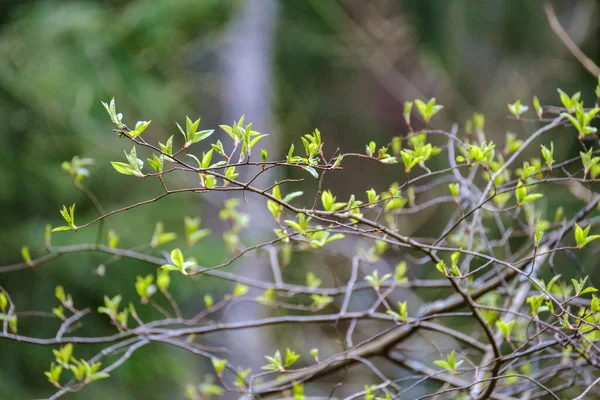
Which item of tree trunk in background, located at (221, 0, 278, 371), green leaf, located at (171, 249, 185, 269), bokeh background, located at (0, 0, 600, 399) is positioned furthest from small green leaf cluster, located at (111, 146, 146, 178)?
tree trunk in background, located at (221, 0, 278, 371)

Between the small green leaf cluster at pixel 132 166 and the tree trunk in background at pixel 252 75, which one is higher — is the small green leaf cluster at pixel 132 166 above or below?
above

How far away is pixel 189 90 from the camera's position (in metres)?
4.29

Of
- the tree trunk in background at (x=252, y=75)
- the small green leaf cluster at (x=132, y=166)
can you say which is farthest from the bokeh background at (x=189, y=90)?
the small green leaf cluster at (x=132, y=166)

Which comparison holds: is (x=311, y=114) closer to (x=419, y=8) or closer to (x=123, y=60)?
(x=419, y=8)

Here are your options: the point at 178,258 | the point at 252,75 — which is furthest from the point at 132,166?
the point at 252,75

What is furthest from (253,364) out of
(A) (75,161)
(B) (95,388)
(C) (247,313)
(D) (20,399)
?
(A) (75,161)

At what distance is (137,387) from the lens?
308 cm

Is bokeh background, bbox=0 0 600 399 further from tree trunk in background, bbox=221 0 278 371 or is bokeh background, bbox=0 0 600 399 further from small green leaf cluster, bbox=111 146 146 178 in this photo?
small green leaf cluster, bbox=111 146 146 178

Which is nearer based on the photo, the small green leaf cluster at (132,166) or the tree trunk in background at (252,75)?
the small green leaf cluster at (132,166)

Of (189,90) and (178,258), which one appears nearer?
(178,258)

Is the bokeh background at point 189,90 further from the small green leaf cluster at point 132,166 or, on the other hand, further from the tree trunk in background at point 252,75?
the small green leaf cluster at point 132,166

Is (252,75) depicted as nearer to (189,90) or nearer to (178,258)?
(189,90)

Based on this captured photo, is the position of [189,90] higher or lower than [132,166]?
lower

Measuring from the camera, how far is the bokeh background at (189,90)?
2.66m
